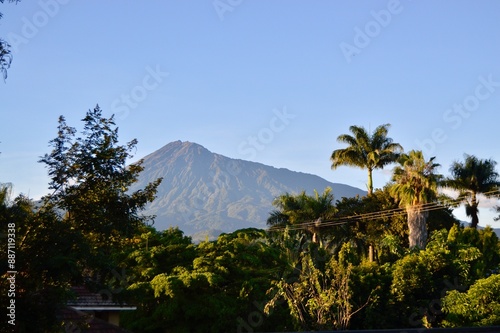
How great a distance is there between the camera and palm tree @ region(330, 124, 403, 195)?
211 ft

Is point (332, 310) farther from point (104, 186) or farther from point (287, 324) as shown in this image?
Result: point (104, 186)

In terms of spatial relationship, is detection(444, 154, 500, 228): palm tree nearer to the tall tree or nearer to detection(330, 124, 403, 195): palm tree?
detection(330, 124, 403, 195): palm tree

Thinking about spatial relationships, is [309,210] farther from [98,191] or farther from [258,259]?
[98,191]

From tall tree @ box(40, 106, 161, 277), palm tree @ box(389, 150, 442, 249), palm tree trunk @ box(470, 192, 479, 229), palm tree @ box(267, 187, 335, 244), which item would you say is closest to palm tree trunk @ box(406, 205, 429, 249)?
palm tree @ box(389, 150, 442, 249)

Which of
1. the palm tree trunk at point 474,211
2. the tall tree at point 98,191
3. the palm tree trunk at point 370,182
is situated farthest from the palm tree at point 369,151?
the tall tree at point 98,191

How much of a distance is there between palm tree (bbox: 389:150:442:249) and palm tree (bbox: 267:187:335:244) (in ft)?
33.8

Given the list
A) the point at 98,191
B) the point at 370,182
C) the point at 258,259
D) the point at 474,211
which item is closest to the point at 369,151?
the point at 370,182

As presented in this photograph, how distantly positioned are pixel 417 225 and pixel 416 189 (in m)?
2.57

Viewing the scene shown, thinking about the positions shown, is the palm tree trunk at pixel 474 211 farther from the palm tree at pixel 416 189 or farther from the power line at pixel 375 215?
the palm tree at pixel 416 189

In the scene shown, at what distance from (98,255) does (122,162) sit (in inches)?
97.9

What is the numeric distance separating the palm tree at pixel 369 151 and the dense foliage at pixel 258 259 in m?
0.18

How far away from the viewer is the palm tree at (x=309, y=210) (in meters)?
59.8

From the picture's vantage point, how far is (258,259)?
123 ft

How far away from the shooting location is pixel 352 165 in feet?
213
